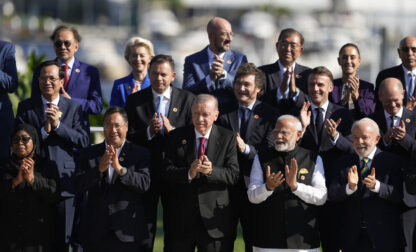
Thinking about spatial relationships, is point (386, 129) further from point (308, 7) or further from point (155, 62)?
point (308, 7)

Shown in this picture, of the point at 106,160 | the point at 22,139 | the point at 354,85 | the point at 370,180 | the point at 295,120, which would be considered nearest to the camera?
the point at 370,180

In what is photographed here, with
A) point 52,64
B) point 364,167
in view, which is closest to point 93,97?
point 52,64

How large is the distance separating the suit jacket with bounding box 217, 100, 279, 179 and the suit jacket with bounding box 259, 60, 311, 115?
0.35 metres

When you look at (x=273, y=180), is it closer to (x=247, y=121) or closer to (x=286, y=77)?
(x=247, y=121)

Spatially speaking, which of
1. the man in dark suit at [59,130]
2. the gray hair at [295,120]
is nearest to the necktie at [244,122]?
the gray hair at [295,120]

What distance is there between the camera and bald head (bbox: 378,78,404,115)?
7.17 m

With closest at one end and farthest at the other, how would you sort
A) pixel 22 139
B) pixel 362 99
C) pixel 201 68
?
pixel 22 139 → pixel 362 99 → pixel 201 68

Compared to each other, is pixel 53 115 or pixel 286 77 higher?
pixel 286 77

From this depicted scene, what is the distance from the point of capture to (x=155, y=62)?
739 centimetres

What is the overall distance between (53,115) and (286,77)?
2353mm

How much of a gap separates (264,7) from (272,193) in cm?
7350

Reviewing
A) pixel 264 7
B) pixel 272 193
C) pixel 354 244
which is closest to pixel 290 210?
pixel 272 193

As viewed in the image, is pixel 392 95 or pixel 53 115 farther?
pixel 392 95

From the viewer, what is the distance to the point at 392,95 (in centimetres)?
718
